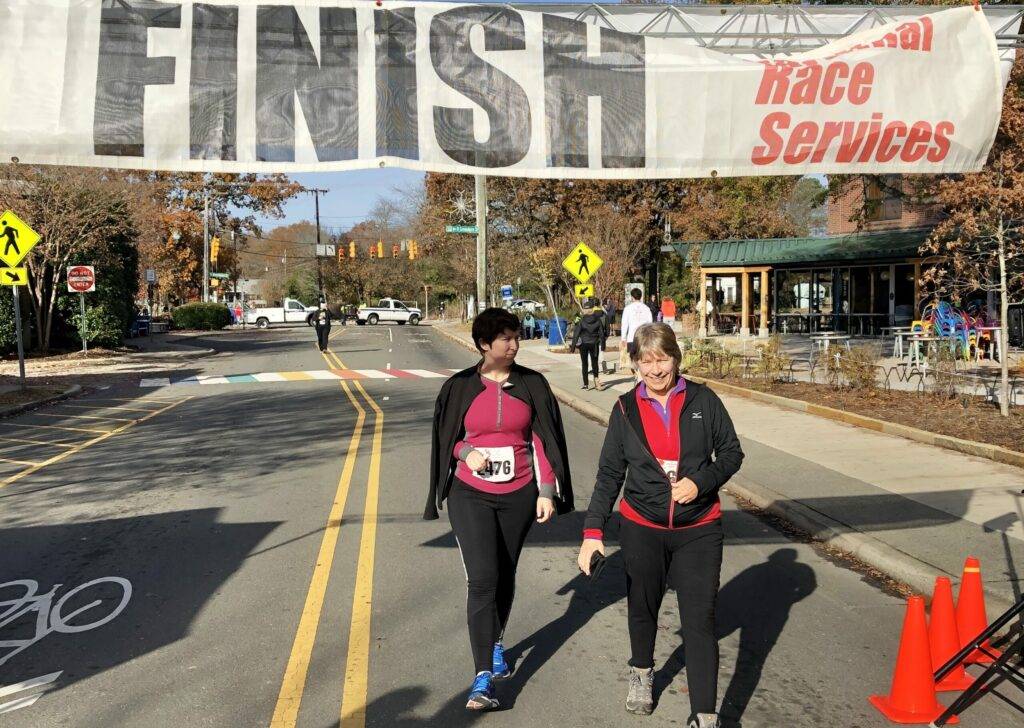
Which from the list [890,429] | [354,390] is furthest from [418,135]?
[354,390]

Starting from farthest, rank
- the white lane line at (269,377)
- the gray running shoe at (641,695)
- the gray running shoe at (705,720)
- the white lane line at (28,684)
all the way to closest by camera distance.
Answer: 1. the white lane line at (269,377)
2. the white lane line at (28,684)
3. the gray running shoe at (641,695)
4. the gray running shoe at (705,720)

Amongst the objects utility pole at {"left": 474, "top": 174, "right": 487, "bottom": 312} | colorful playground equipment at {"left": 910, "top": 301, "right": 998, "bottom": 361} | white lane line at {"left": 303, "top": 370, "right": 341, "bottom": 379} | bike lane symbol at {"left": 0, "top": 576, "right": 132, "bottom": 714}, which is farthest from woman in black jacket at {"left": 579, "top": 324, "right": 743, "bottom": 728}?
utility pole at {"left": 474, "top": 174, "right": 487, "bottom": 312}

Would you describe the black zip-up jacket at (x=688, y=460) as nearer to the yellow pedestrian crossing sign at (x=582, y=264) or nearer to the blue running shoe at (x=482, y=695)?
the blue running shoe at (x=482, y=695)

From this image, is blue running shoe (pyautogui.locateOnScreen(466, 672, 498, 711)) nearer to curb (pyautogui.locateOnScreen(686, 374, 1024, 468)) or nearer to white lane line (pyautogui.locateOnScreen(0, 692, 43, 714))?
white lane line (pyautogui.locateOnScreen(0, 692, 43, 714))

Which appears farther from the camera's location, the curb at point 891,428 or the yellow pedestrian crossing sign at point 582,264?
the yellow pedestrian crossing sign at point 582,264

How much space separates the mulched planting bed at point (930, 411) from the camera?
1129 centimetres

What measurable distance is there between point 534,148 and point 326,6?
1.89 m

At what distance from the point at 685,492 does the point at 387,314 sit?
2516 inches

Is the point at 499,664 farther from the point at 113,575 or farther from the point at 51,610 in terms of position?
the point at 113,575

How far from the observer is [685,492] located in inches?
157

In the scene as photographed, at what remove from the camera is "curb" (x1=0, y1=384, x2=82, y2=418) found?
16875 mm

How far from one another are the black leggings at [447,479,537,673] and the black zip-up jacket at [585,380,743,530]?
0.45 m

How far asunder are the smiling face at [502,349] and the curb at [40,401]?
14.9 m

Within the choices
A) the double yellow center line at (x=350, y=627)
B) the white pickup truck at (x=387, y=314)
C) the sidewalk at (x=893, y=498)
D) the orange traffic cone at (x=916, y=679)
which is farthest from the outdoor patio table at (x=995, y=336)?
the white pickup truck at (x=387, y=314)
